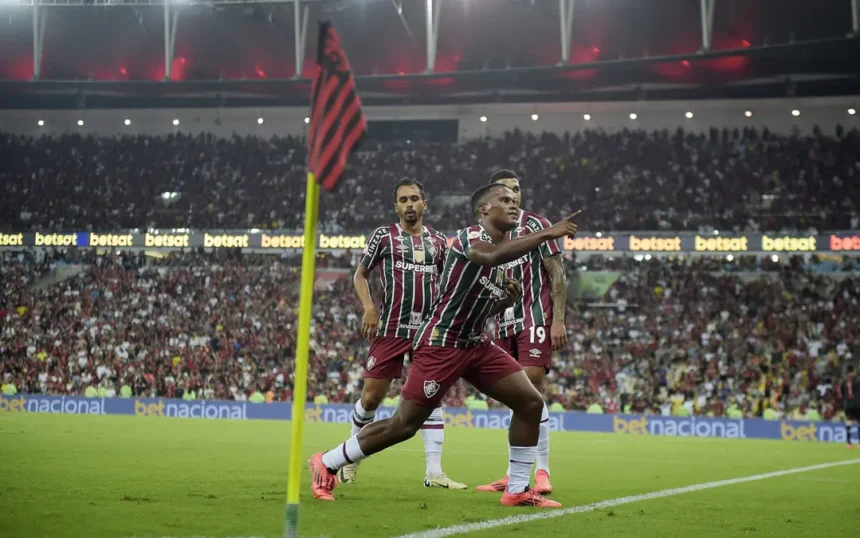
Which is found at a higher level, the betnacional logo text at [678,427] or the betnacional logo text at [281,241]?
the betnacional logo text at [281,241]

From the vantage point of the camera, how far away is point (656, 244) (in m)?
37.1

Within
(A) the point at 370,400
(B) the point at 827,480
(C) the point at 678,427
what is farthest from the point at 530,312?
(C) the point at 678,427

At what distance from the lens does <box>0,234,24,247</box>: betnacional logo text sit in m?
→ 42.2

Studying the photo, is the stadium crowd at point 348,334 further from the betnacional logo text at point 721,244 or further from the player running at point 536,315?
the player running at point 536,315

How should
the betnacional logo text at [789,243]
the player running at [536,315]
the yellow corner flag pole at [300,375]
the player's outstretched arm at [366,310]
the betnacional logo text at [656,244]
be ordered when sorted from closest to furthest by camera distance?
the yellow corner flag pole at [300,375]
the player's outstretched arm at [366,310]
the player running at [536,315]
the betnacional logo text at [789,243]
the betnacional logo text at [656,244]

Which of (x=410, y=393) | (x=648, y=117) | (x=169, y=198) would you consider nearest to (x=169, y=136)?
(x=169, y=198)

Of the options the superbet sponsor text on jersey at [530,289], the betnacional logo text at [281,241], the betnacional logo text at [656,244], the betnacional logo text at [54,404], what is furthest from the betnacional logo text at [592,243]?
the superbet sponsor text on jersey at [530,289]

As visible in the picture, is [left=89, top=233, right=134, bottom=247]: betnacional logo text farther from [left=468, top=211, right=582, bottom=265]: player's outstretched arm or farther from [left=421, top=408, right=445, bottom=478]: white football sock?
[left=468, top=211, right=582, bottom=265]: player's outstretched arm

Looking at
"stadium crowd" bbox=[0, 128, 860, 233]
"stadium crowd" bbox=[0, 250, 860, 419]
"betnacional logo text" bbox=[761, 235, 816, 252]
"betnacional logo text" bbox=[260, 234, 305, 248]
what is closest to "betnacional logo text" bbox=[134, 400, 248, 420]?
"stadium crowd" bbox=[0, 250, 860, 419]

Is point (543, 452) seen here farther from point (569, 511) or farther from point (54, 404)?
point (54, 404)

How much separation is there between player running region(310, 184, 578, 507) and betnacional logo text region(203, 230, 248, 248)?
111ft

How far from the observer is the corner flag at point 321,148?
496 centimetres

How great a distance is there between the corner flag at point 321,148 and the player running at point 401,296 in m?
3.89

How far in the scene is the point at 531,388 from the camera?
7.52m
